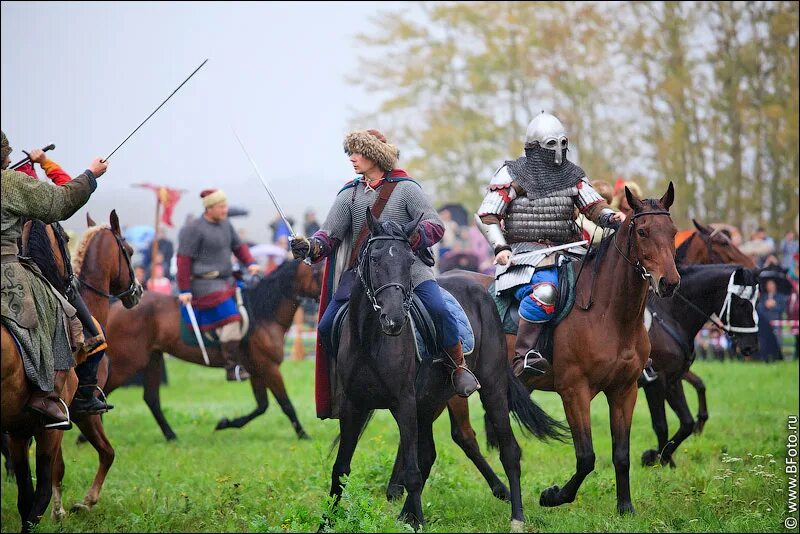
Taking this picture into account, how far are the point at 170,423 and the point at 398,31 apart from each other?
18.7 metres

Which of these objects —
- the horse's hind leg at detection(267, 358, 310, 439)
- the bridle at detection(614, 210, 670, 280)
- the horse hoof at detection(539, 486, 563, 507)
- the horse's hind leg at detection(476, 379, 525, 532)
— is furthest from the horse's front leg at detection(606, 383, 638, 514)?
the horse's hind leg at detection(267, 358, 310, 439)

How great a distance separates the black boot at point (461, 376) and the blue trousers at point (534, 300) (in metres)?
1.00

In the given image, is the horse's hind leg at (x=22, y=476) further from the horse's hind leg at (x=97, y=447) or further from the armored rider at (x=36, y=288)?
the horse's hind leg at (x=97, y=447)

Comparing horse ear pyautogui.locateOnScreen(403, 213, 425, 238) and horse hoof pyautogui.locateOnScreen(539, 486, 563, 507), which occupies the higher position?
horse ear pyautogui.locateOnScreen(403, 213, 425, 238)

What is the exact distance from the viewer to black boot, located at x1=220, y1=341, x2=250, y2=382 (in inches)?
512

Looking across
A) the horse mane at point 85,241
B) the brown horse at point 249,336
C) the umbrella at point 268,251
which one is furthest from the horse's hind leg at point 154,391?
the umbrella at point 268,251

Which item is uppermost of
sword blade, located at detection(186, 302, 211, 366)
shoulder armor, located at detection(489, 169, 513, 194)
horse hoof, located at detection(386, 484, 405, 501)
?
shoulder armor, located at detection(489, 169, 513, 194)

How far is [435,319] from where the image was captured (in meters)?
7.43

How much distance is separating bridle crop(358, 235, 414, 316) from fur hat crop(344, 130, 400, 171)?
0.82 m

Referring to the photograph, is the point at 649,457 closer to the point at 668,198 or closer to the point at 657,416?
the point at 657,416

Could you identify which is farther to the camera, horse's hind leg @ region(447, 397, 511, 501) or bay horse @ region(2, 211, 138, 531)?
horse's hind leg @ region(447, 397, 511, 501)

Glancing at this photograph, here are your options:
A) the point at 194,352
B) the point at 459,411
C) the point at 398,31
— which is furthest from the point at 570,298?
the point at 398,31

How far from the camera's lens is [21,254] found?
24.3 feet

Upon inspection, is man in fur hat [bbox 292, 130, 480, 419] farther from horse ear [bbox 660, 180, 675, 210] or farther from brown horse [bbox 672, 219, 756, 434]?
brown horse [bbox 672, 219, 756, 434]
